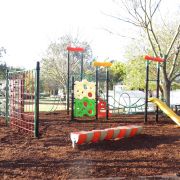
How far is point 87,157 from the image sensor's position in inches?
263

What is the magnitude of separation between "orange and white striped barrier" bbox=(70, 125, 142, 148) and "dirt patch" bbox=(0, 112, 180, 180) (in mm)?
133

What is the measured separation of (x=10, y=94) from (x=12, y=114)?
2.56 feet

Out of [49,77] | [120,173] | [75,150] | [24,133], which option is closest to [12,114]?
[24,133]

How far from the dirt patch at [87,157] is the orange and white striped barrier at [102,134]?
0.44 feet

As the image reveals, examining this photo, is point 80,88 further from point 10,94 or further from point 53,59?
point 53,59

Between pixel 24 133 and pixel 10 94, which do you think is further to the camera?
pixel 10 94

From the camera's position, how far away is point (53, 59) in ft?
104

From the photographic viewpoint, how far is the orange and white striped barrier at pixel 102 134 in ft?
24.7

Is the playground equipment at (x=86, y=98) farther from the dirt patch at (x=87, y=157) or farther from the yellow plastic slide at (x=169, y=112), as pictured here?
the dirt patch at (x=87, y=157)

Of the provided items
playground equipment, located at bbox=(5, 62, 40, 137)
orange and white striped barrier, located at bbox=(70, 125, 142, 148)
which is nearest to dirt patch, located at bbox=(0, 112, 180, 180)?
orange and white striped barrier, located at bbox=(70, 125, 142, 148)

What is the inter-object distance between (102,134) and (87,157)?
1.39 metres

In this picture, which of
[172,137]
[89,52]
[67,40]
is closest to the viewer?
[172,137]

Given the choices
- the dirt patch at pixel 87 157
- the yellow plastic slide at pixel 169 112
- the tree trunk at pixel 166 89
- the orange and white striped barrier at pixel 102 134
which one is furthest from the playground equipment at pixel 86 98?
the orange and white striped barrier at pixel 102 134

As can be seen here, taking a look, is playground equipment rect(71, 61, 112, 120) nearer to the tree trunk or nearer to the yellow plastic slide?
the yellow plastic slide
